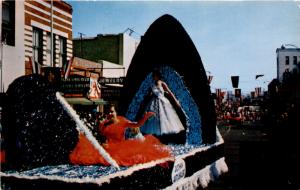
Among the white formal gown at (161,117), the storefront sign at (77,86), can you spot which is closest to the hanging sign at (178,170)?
→ the white formal gown at (161,117)

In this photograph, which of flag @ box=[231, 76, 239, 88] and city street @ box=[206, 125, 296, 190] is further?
flag @ box=[231, 76, 239, 88]

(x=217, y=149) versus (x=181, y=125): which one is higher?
(x=181, y=125)

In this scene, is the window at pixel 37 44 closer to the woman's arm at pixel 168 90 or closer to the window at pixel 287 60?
the woman's arm at pixel 168 90

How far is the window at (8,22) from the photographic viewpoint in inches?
553

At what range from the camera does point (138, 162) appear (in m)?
5.52

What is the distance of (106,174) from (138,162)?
1002mm

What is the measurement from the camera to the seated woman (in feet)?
18.0

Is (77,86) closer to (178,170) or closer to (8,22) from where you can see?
(8,22)

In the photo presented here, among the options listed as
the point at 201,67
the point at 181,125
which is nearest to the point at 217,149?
the point at 181,125

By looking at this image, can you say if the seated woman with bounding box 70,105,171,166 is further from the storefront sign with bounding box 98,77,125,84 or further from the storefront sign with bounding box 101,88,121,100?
the storefront sign with bounding box 101,88,121,100

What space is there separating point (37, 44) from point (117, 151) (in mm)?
12802

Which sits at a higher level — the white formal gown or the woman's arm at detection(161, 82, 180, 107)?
the woman's arm at detection(161, 82, 180, 107)

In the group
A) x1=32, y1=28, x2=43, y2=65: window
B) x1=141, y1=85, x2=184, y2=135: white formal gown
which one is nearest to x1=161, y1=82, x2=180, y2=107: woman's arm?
x1=141, y1=85, x2=184, y2=135: white formal gown

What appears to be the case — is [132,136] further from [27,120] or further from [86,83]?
[86,83]
